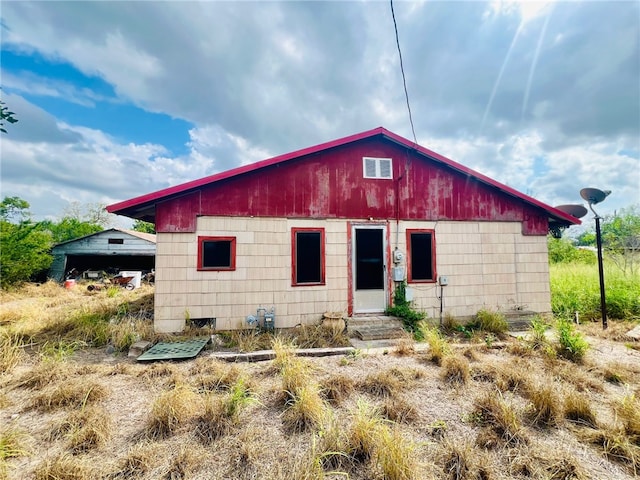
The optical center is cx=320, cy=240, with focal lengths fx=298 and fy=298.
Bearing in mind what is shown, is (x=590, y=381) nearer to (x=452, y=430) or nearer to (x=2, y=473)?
(x=452, y=430)

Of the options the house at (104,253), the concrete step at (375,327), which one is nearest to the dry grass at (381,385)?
the concrete step at (375,327)

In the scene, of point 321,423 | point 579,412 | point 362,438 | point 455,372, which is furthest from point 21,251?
point 579,412

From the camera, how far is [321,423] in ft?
10.1

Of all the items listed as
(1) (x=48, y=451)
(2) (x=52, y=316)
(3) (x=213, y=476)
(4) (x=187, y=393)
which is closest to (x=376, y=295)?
(4) (x=187, y=393)

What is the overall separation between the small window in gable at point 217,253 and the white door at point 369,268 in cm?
283

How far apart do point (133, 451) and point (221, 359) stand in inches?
93.3

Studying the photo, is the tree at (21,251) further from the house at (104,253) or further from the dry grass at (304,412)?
the dry grass at (304,412)

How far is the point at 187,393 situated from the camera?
3443 mm

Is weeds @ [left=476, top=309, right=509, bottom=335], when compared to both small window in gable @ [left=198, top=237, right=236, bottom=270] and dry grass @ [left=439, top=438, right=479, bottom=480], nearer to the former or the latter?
dry grass @ [left=439, top=438, right=479, bottom=480]

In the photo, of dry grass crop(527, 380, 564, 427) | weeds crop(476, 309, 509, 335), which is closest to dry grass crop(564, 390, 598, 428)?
dry grass crop(527, 380, 564, 427)

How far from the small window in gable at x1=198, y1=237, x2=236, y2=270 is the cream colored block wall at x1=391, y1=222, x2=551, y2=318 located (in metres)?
3.86

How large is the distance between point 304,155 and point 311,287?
3.06 metres

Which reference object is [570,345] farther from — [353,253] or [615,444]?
[353,253]

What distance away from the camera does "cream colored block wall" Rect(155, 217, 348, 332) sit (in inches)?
248
